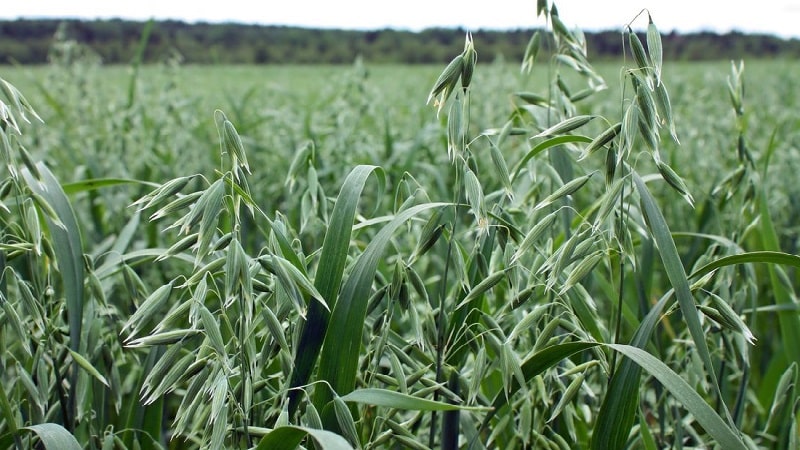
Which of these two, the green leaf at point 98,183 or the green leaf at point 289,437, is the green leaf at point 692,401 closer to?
the green leaf at point 289,437

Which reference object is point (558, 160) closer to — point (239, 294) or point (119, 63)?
point (239, 294)

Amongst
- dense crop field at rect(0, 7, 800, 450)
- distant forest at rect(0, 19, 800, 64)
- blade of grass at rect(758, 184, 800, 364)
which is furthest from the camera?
distant forest at rect(0, 19, 800, 64)

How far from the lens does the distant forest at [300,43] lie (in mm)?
9258

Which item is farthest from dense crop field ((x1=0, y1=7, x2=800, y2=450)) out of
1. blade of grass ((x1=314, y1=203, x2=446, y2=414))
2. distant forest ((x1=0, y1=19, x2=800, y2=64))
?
distant forest ((x1=0, y1=19, x2=800, y2=64))

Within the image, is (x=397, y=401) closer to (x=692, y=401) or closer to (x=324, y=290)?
(x=324, y=290)

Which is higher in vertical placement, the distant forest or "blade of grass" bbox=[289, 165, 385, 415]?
the distant forest

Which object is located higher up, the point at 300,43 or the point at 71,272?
the point at 300,43

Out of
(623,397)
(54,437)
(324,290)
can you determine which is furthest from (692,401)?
(54,437)

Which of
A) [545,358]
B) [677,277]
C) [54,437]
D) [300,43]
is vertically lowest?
[54,437]

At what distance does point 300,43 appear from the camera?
13773 millimetres

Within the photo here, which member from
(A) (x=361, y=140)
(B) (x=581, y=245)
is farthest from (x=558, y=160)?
(A) (x=361, y=140)

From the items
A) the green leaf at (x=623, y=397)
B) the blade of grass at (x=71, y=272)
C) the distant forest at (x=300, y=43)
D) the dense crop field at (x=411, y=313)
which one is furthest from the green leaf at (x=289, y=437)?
the distant forest at (x=300, y=43)

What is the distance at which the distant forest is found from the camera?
926 cm

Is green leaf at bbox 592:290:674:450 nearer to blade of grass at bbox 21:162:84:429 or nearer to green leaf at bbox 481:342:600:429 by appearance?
green leaf at bbox 481:342:600:429
